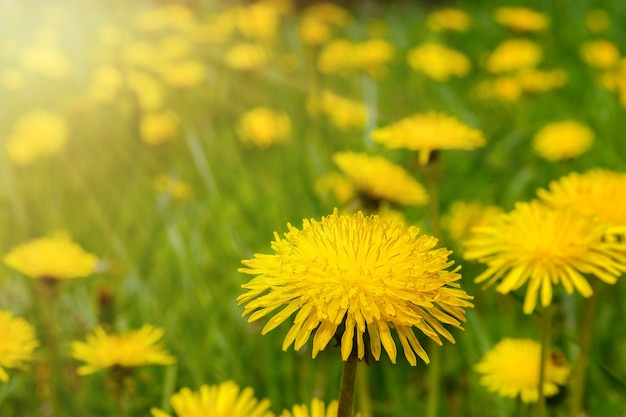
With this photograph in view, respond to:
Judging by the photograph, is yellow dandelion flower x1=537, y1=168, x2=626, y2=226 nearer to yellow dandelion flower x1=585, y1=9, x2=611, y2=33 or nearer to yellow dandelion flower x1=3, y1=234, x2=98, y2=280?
yellow dandelion flower x1=3, y1=234, x2=98, y2=280

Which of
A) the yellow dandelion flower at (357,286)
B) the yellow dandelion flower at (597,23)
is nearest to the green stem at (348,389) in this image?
the yellow dandelion flower at (357,286)

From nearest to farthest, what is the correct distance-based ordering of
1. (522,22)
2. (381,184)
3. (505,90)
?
(381,184)
(505,90)
(522,22)

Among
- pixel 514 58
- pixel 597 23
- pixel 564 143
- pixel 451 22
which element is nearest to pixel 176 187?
pixel 564 143

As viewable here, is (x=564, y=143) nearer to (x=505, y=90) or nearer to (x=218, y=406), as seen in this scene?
(x=505, y=90)

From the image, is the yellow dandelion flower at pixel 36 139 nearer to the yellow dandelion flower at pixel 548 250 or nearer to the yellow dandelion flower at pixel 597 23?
the yellow dandelion flower at pixel 548 250

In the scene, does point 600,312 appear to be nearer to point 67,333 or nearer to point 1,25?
point 67,333

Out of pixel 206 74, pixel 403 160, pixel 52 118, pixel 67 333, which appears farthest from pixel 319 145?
pixel 67 333
